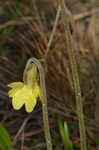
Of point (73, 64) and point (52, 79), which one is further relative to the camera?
point (52, 79)

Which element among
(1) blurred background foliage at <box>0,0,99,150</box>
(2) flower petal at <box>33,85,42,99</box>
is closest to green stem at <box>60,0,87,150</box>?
(2) flower petal at <box>33,85,42,99</box>

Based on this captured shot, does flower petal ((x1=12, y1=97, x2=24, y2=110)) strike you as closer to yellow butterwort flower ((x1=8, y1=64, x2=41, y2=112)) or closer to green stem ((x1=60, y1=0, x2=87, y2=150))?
yellow butterwort flower ((x1=8, y1=64, x2=41, y2=112))

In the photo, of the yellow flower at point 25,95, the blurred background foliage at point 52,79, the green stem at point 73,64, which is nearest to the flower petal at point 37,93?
the yellow flower at point 25,95

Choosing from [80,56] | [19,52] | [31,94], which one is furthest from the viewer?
[19,52]

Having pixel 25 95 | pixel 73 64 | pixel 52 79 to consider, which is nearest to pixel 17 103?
pixel 25 95

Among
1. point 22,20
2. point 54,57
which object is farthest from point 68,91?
point 22,20

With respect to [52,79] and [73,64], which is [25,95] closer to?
[73,64]

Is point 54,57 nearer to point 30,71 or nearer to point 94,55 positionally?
point 94,55
